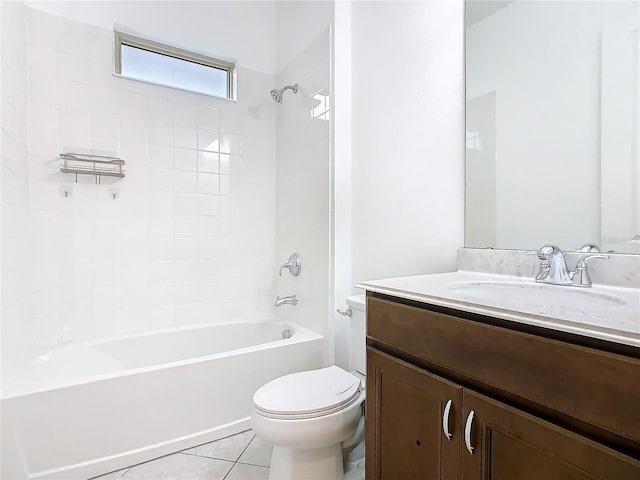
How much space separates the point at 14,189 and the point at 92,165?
45 centimetres

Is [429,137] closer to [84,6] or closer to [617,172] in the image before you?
[617,172]

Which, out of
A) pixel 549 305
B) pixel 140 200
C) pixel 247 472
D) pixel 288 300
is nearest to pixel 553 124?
pixel 549 305

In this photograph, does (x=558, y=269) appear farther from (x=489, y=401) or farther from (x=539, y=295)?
(x=489, y=401)

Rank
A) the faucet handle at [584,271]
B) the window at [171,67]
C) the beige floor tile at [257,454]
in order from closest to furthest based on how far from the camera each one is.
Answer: the faucet handle at [584,271] → the beige floor tile at [257,454] → the window at [171,67]

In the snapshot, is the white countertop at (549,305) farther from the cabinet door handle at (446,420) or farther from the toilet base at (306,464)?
the toilet base at (306,464)

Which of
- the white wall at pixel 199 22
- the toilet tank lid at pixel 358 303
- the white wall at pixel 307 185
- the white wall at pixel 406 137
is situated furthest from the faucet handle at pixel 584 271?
the white wall at pixel 199 22

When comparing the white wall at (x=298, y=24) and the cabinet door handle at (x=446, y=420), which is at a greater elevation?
the white wall at (x=298, y=24)

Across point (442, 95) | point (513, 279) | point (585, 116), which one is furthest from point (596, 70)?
point (513, 279)

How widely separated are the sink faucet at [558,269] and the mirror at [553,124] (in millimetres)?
91

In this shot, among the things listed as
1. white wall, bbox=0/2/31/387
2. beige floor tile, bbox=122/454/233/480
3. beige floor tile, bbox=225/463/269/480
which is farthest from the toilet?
white wall, bbox=0/2/31/387

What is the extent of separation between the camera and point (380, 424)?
111 centimetres

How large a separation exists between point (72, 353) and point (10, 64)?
152cm

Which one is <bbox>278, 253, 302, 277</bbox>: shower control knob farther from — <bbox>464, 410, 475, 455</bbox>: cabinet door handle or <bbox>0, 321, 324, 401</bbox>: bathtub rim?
<bbox>464, 410, 475, 455</bbox>: cabinet door handle

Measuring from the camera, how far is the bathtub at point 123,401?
55.7 inches
